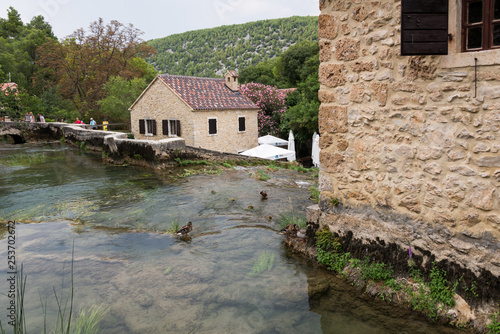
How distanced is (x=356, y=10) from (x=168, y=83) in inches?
811

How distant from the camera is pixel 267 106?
32.3 metres

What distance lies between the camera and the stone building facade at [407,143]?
11.8ft

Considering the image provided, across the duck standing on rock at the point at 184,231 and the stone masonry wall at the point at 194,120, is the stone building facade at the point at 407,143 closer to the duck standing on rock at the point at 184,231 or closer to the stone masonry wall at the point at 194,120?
the duck standing on rock at the point at 184,231

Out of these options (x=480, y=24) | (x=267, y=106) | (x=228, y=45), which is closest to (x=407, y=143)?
(x=480, y=24)

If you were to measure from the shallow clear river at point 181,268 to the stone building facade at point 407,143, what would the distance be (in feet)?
2.52

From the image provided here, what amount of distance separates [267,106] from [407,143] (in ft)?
93.7

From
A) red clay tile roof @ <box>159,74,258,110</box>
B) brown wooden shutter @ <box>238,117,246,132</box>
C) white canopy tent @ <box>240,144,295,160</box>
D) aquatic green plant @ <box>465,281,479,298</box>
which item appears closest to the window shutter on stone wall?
red clay tile roof @ <box>159,74,258,110</box>

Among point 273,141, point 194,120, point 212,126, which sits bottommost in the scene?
point 273,141

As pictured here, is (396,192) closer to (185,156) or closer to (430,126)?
(430,126)

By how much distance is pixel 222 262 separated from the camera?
524 cm

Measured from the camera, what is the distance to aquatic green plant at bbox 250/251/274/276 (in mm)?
4984

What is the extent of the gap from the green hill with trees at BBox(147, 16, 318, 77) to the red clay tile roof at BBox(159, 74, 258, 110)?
6923cm

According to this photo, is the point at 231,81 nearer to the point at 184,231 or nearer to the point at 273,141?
the point at 273,141

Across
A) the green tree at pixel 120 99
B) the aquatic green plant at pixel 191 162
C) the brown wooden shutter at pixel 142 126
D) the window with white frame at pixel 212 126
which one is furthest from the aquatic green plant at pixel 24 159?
the green tree at pixel 120 99
